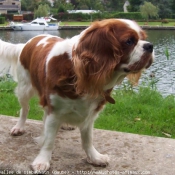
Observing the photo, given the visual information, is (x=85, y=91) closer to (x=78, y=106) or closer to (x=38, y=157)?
(x=78, y=106)

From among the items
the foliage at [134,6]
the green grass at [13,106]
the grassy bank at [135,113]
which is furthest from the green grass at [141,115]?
the foliage at [134,6]

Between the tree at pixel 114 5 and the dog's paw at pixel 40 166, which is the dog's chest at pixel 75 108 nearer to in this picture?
the dog's paw at pixel 40 166

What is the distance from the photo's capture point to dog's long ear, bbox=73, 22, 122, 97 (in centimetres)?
229

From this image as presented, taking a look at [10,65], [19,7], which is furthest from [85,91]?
[19,7]

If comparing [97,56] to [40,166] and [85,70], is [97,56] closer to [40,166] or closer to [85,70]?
[85,70]

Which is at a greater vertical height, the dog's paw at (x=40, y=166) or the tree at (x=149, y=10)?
the dog's paw at (x=40, y=166)

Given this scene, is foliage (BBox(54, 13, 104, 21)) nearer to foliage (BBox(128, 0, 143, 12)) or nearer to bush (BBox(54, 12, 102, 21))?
bush (BBox(54, 12, 102, 21))

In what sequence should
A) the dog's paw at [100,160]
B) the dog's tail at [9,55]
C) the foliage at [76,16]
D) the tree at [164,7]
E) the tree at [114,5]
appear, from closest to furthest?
the dog's paw at [100,160], the dog's tail at [9,55], the tree at [164,7], the foliage at [76,16], the tree at [114,5]

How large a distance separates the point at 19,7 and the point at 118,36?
7712cm

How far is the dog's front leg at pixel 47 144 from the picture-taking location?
2770mm

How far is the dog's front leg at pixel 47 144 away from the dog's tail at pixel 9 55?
1120 millimetres

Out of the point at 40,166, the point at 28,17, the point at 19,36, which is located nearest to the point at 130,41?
the point at 40,166

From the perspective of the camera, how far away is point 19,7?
7594 centimetres

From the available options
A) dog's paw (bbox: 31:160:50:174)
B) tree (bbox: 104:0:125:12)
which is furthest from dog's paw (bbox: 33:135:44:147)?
tree (bbox: 104:0:125:12)
